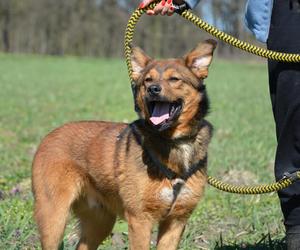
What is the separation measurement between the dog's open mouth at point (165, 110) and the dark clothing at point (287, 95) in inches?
27.7

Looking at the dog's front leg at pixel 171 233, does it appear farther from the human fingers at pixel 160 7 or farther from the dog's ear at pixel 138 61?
the human fingers at pixel 160 7

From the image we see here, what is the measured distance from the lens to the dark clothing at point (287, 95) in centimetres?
404

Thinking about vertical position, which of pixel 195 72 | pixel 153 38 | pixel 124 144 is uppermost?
pixel 195 72

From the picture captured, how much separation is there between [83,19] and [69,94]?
51.2 metres

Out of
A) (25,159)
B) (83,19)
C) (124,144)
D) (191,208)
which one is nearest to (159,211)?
(191,208)

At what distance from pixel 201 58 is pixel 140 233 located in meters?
1.38

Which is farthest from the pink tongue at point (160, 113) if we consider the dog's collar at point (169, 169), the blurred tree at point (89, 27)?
the blurred tree at point (89, 27)

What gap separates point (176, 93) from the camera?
436 cm

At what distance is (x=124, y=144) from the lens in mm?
4703

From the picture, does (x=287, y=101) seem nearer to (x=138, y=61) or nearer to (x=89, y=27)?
(x=138, y=61)

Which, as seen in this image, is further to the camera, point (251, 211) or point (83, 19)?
point (83, 19)

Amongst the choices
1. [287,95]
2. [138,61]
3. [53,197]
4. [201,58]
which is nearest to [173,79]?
[201,58]

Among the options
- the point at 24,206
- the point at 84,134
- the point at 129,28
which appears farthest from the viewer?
the point at 24,206

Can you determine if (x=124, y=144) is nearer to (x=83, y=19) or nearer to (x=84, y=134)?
(x=84, y=134)
